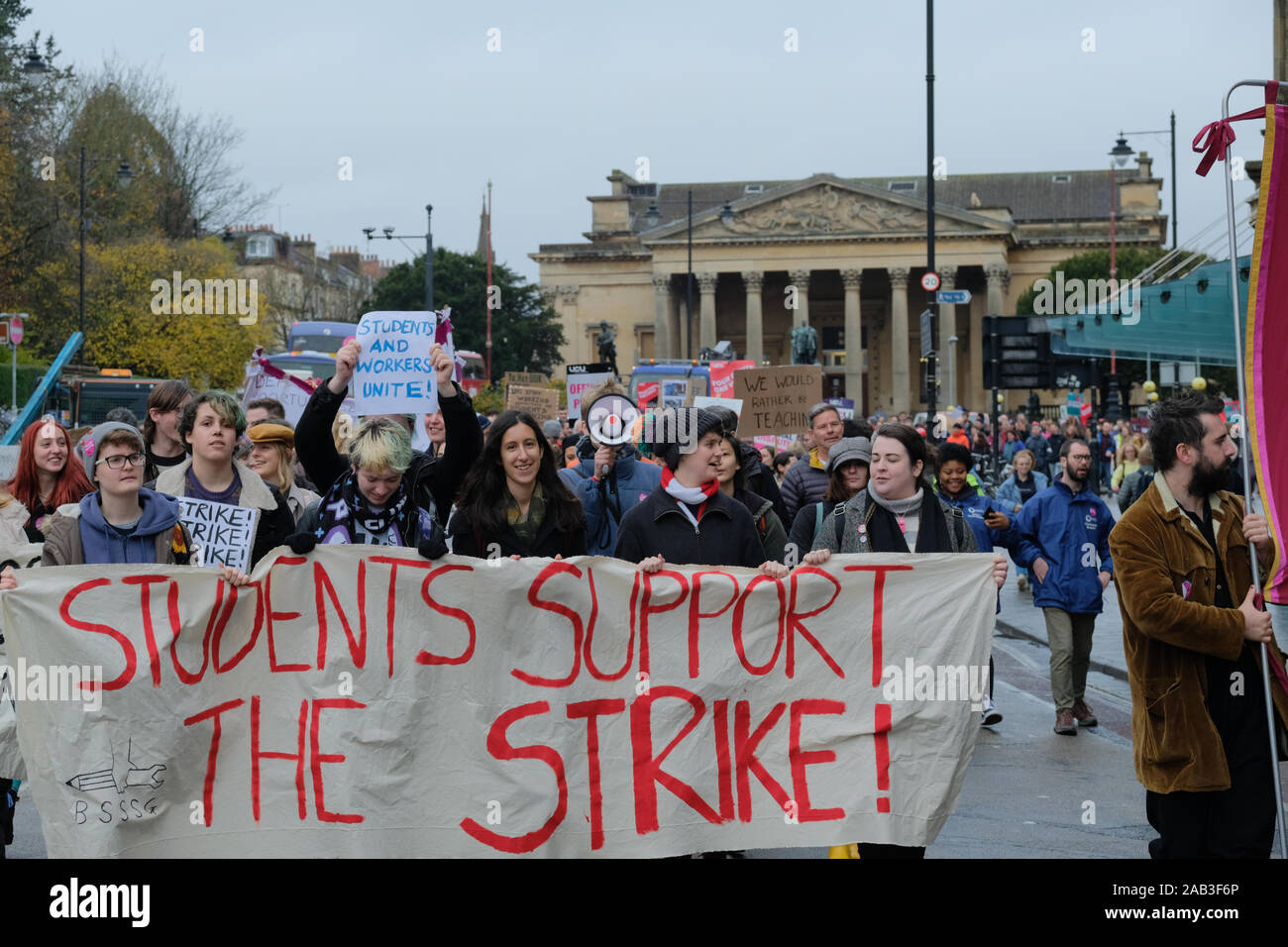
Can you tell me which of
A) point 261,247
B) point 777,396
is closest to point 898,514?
point 777,396

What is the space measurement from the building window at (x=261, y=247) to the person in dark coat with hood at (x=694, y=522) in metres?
85.1

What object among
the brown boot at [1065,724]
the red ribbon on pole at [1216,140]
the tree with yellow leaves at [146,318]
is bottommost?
the brown boot at [1065,724]

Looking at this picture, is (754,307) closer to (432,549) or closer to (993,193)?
(993,193)

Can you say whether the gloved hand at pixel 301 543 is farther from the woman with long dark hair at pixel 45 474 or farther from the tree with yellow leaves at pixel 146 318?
the tree with yellow leaves at pixel 146 318

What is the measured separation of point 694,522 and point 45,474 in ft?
9.49

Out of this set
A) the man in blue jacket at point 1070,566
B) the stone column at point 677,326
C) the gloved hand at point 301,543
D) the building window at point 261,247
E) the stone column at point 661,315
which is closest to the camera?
the gloved hand at point 301,543

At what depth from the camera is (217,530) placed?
5.52 m

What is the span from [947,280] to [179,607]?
84.1 metres

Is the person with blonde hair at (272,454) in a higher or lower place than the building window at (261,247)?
Result: lower

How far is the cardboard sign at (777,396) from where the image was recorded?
41.4 feet

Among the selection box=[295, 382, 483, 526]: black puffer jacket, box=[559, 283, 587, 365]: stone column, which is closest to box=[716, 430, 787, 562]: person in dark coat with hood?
box=[295, 382, 483, 526]: black puffer jacket

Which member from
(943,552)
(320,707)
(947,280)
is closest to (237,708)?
(320,707)

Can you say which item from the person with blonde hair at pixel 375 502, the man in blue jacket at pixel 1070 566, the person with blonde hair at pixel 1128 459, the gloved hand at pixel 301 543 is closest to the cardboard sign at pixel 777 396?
the man in blue jacket at pixel 1070 566

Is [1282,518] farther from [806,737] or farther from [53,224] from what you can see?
[53,224]
